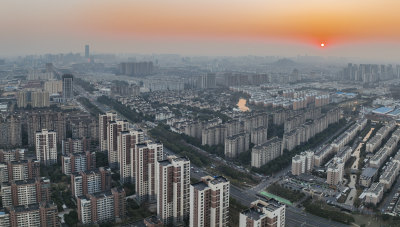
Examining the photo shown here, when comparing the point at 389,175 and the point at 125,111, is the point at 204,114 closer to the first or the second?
the point at 125,111

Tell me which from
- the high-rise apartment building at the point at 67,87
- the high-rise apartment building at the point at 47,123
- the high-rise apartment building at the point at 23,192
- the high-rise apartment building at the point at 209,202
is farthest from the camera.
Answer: the high-rise apartment building at the point at 67,87

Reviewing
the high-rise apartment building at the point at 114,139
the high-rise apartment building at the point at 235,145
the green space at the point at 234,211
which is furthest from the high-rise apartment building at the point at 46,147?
the green space at the point at 234,211

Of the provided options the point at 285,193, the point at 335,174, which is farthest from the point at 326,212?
the point at 335,174

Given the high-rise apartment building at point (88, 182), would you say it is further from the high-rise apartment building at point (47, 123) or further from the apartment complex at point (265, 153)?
the high-rise apartment building at point (47, 123)

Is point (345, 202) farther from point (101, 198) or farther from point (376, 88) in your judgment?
point (376, 88)

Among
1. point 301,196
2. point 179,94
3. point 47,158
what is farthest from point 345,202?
point 179,94
